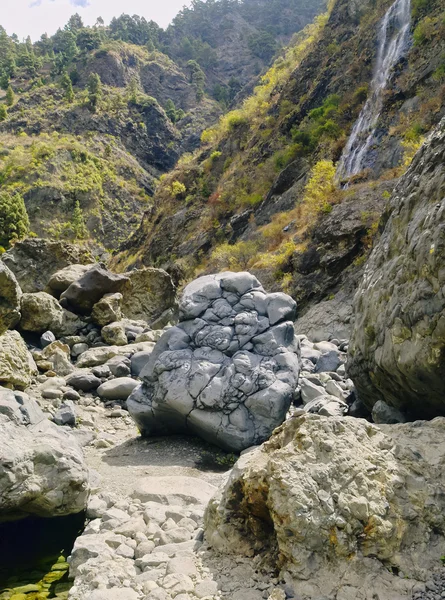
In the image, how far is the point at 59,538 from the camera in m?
5.08

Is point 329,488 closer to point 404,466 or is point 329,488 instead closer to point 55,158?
point 404,466

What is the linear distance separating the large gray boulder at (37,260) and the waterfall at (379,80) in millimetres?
13185

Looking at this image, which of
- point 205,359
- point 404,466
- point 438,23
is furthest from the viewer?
point 438,23

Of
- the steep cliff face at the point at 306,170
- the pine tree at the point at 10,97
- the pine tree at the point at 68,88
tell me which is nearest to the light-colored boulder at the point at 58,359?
the steep cliff face at the point at 306,170

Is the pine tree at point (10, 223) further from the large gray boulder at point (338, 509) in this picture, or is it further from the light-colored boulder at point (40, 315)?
the large gray boulder at point (338, 509)

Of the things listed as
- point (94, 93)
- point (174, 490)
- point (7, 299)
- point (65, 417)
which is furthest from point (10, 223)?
point (94, 93)

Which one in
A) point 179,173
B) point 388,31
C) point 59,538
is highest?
point 388,31

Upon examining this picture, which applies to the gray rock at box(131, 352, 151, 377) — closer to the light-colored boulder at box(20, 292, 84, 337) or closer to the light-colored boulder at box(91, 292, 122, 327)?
the light-colored boulder at box(20, 292, 84, 337)

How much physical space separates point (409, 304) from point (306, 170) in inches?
948

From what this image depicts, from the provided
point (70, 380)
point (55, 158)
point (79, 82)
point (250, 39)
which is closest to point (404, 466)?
point (70, 380)

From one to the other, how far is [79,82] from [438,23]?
231ft

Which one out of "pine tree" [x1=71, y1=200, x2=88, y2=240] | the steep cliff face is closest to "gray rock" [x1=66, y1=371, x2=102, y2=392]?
the steep cliff face

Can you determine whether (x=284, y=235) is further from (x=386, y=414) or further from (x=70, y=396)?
(x=386, y=414)

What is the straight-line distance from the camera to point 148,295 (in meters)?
19.6
